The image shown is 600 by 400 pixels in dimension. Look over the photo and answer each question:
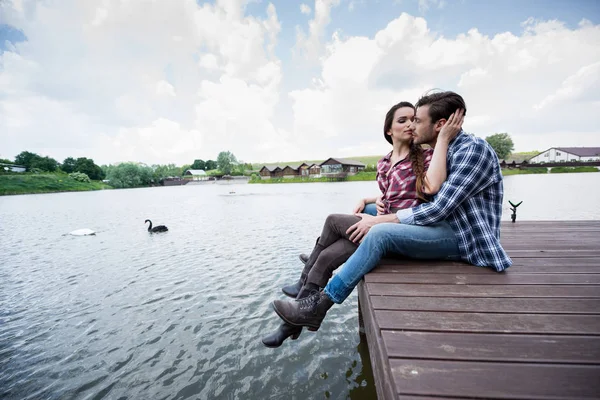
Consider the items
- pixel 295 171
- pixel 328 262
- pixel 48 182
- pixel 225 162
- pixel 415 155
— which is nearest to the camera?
pixel 328 262

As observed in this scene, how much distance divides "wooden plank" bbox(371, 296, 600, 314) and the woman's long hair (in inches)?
39.3

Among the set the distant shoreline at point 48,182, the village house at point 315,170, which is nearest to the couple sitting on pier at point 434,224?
the distant shoreline at point 48,182

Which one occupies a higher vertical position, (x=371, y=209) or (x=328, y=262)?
(x=371, y=209)

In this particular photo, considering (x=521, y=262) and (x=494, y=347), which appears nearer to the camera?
(x=494, y=347)

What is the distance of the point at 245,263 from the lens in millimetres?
7062

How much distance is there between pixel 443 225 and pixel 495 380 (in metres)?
1.51

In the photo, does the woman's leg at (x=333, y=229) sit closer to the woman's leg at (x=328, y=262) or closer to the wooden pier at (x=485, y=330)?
the woman's leg at (x=328, y=262)

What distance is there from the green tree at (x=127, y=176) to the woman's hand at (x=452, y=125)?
9865 centimetres

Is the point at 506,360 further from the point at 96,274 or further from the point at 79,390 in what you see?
the point at 96,274

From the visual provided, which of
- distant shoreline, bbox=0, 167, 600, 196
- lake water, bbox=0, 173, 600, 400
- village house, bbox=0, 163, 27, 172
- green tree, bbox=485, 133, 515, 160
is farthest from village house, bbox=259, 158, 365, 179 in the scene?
village house, bbox=0, 163, 27, 172

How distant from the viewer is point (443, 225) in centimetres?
252

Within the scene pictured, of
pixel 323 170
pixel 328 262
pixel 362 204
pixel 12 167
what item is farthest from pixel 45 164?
pixel 328 262

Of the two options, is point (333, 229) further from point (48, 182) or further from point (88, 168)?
point (88, 168)

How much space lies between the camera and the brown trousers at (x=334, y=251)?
2721 millimetres
